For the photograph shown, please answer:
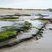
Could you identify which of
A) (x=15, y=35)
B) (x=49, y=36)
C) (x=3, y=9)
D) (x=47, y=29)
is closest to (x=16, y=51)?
(x=15, y=35)

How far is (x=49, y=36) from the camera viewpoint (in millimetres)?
8031

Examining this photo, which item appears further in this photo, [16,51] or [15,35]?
[15,35]

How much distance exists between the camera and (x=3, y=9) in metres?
16.7

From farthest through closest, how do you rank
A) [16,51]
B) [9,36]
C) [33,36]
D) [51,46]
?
[33,36] → [9,36] → [51,46] → [16,51]

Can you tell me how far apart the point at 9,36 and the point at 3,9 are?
→ 9.74 meters

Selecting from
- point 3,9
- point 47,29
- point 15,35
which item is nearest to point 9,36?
point 15,35

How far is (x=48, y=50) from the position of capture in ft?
20.5

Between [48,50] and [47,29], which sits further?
[47,29]

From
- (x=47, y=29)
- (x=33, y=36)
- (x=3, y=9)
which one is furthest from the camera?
(x=3, y=9)

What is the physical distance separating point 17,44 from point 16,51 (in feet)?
2.45

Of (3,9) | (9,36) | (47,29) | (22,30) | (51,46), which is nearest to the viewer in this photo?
(51,46)

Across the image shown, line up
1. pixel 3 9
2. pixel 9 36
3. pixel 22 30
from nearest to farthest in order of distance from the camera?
pixel 9 36 → pixel 22 30 → pixel 3 9

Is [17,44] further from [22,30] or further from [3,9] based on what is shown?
[3,9]

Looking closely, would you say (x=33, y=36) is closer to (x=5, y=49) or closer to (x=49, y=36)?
(x=49, y=36)
